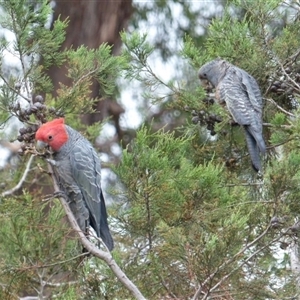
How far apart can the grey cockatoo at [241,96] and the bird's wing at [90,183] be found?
0.47 meters

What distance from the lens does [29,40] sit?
2568 mm

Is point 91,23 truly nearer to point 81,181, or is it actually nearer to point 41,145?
point 81,181

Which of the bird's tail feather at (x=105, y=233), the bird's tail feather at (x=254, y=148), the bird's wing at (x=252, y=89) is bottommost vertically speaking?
the bird's tail feather at (x=105, y=233)

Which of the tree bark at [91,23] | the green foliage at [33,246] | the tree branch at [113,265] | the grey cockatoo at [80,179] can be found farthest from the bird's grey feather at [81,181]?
the tree bark at [91,23]

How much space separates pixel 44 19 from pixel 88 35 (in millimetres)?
2597

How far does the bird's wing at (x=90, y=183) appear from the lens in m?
2.50

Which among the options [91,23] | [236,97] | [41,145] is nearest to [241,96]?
[236,97]

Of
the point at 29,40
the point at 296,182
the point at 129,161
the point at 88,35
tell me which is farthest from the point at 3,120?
the point at 88,35

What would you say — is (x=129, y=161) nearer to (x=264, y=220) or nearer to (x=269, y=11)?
(x=264, y=220)

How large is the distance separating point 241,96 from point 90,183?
551 mm

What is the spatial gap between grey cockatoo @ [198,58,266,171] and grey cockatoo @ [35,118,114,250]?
0.47m

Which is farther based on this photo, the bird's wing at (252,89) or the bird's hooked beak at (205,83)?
the bird's hooked beak at (205,83)

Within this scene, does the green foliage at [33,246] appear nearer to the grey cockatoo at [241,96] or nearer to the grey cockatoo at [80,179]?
the grey cockatoo at [80,179]

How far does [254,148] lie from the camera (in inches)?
98.3
